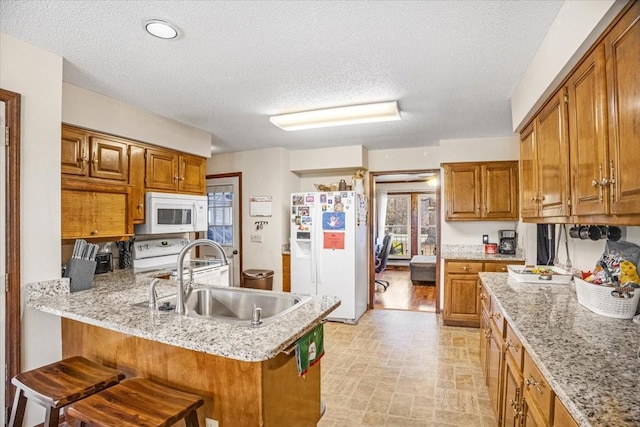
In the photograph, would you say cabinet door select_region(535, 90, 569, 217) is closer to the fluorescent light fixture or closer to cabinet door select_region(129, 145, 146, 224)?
the fluorescent light fixture

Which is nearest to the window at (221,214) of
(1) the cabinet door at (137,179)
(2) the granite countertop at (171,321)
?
(1) the cabinet door at (137,179)

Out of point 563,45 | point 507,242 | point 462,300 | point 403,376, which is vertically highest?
point 563,45

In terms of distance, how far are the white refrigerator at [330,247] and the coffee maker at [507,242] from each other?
1824mm

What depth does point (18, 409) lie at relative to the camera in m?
1.71

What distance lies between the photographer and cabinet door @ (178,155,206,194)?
12.3ft

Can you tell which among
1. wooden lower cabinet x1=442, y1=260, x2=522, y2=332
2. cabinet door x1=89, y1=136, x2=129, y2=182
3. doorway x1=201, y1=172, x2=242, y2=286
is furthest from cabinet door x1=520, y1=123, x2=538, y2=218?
doorway x1=201, y1=172, x2=242, y2=286

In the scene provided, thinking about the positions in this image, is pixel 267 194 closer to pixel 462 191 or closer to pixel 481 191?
pixel 462 191

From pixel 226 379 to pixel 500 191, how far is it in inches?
156

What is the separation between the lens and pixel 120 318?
5.57 feet

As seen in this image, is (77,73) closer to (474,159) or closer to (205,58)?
(205,58)

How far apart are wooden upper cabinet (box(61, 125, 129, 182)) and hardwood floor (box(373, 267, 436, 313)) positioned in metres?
3.98

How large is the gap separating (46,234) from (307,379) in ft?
6.00

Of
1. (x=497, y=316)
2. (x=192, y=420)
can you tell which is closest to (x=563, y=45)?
(x=497, y=316)

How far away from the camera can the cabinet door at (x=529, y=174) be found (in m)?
2.35
